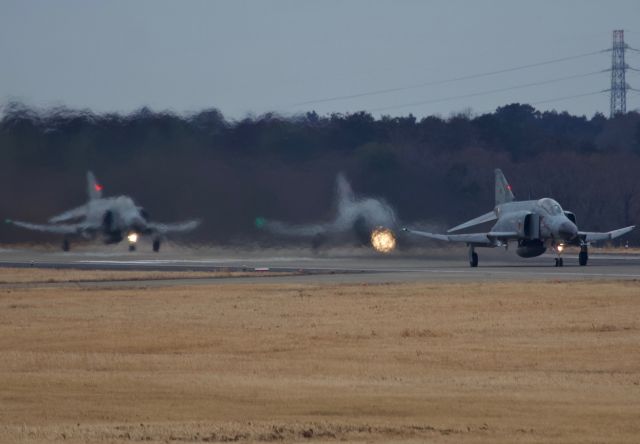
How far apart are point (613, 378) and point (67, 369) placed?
8856 millimetres

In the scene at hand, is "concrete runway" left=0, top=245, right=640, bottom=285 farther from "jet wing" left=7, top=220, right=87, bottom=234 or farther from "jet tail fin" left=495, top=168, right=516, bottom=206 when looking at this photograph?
"jet tail fin" left=495, top=168, right=516, bottom=206

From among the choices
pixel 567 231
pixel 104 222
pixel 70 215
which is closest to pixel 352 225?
pixel 567 231

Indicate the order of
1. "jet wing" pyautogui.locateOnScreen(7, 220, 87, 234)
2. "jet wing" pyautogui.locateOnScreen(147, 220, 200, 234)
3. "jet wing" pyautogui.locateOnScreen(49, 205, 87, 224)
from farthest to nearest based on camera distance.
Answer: "jet wing" pyautogui.locateOnScreen(49, 205, 87, 224) < "jet wing" pyautogui.locateOnScreen(147, 220, 200, 234) < "jet wing" pyautogui.locateOnScreen(7, 220, 87, 234)

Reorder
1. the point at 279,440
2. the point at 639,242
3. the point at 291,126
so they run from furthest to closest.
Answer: the point at 639,242 < the point at 291,126 < the point at 279,440

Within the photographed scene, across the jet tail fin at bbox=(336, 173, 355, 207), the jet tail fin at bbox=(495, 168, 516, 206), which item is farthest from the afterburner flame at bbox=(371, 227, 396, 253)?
the jet tail fin at bbox=(495, 168, 516, 206)

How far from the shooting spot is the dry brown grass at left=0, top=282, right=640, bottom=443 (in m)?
15.4

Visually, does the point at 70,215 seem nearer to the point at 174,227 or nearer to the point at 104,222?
the point at 174,227

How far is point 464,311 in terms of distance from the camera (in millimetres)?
34125

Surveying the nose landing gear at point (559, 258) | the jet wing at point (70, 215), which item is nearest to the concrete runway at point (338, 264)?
the nose landing gear at point (559, 258)

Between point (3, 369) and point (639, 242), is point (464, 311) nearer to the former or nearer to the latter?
point (3, 369)

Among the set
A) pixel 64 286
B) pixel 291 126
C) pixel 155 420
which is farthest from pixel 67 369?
pixel 291 126

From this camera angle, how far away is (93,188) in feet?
217

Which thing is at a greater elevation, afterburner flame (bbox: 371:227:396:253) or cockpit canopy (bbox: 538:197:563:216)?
cockpit canopy (bbox: 538:197:563:216)

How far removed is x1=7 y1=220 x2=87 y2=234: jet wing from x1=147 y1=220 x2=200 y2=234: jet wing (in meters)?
3.96
